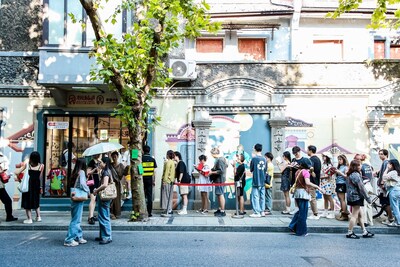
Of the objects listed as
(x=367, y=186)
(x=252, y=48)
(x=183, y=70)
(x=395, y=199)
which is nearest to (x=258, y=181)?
(x=367, y=186)

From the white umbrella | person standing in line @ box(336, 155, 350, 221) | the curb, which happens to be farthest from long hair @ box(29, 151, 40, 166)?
person standing in line @ box(336, 155, 350, 221)

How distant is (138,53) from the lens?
932cm

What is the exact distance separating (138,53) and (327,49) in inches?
315

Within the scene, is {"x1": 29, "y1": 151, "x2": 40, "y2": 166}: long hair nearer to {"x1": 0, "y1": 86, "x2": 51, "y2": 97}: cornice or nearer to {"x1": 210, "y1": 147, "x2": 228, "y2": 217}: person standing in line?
{"x1": 0, "y1": 86, "x2": 51, "y2": 97}: cornice

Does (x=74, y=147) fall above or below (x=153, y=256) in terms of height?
above

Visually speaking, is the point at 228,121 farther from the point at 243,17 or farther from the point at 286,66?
the point at 243,17

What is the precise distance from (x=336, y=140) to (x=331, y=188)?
238 centimetres

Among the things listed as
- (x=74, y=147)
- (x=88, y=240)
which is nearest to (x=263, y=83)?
(x=74, y=147)

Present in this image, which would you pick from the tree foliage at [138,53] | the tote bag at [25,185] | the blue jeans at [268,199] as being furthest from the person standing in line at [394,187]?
A: the tote bag at [25,185]

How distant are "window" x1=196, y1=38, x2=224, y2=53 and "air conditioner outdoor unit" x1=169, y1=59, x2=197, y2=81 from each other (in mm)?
1523

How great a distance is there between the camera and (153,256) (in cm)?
690

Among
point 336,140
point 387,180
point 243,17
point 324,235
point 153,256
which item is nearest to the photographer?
point 153,256

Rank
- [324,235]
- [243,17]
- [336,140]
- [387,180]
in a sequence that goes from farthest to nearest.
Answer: [243,17] < [336,140] < [387,180] < [324,235]

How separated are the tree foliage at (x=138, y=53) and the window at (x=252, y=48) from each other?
4487 mm
